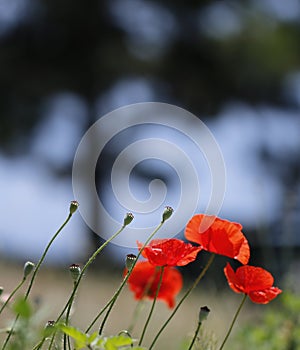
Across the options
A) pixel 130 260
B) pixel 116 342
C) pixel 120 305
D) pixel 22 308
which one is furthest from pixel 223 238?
pixel 120 305

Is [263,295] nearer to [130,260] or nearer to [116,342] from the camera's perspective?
[130,260]

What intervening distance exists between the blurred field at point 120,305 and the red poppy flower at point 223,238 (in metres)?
1.12

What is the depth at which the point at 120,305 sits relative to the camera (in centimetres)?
377

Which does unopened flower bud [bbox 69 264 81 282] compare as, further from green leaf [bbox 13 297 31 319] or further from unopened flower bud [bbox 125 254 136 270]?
green leaf [bbox 13 297 31 319]

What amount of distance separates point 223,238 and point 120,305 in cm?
295

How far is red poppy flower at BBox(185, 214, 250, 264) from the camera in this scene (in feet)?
2.87

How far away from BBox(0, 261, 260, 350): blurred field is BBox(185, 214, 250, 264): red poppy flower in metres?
1.12

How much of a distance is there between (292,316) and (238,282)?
966 mm

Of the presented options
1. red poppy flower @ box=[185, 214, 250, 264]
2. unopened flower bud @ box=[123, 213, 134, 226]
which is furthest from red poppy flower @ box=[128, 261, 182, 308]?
unopened flower bud @ box=[123, 213, 134, 226]

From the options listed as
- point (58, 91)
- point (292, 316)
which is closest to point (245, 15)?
point (58, 91)

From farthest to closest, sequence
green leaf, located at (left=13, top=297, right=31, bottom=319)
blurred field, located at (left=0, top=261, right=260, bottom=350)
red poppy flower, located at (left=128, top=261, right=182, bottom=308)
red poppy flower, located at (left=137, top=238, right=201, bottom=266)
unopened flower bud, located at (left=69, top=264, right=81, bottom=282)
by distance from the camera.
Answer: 1. blurred field, located at (left=0, top=261, right=260, bottom=350)
2. red poppy flower, located at (left=128, top=261, right=182, bottom=308)
3. red poppy flower, located at (left=137, top=238, right=201, bottom=266)
4. unopened flower bud, located at (left=69, top=264, right=81, bottom=282)
5. green leaf, located at (left=13, top=297, right=31, bottom=319)

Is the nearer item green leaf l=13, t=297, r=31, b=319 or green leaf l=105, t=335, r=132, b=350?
green leaf l=13, t=297, r=31, b=319

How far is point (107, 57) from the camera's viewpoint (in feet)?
35.7

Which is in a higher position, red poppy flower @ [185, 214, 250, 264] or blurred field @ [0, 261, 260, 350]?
blurred field @ [0, 261, 260, 350]
